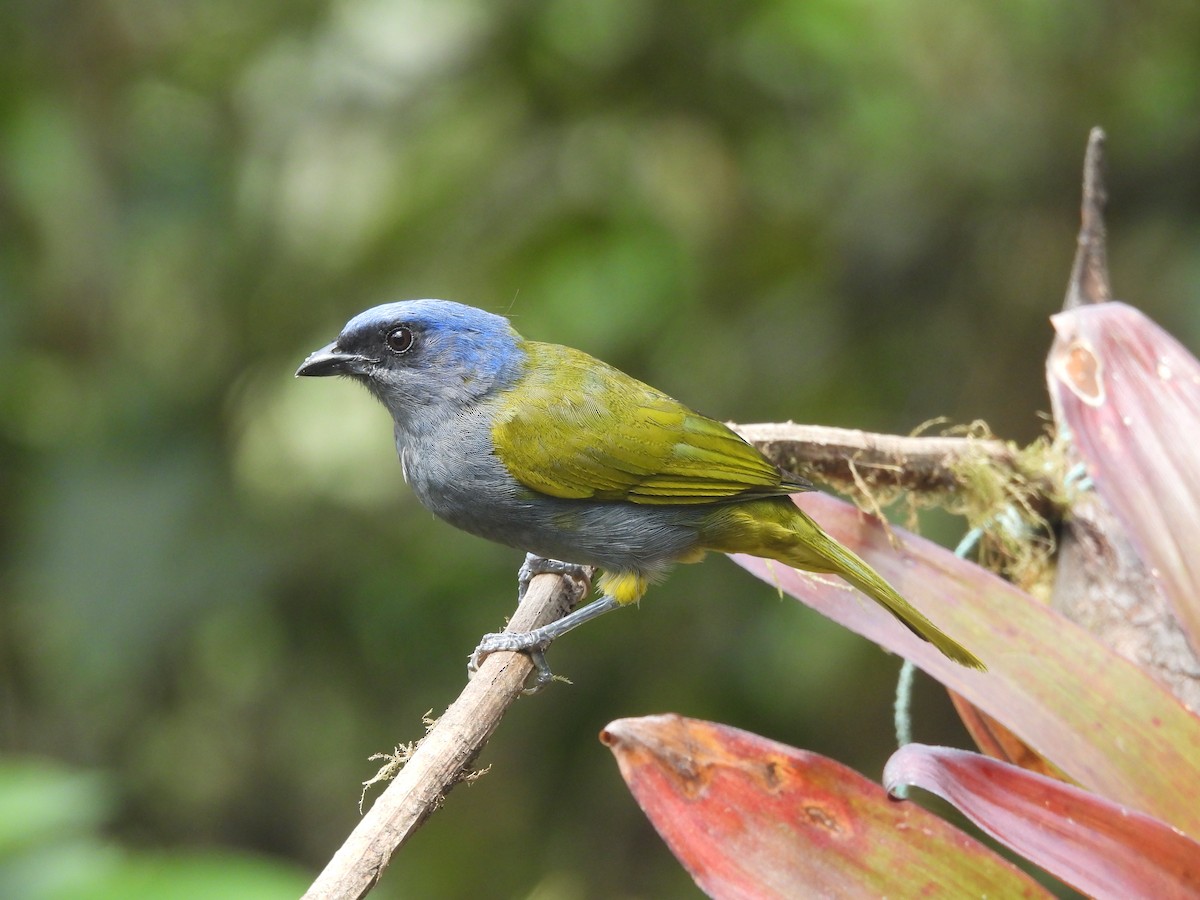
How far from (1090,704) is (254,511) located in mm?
3127

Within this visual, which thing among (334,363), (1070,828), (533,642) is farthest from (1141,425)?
(334,363)

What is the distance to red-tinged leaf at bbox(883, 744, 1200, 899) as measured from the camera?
1.67 metres

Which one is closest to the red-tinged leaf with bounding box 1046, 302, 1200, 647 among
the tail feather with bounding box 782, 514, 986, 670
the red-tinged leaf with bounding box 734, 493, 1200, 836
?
the red-tinged leaf with bounding box 734, 493, 1200, 836

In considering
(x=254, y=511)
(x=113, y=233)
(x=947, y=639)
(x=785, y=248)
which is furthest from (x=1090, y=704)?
(x=113, y=233)

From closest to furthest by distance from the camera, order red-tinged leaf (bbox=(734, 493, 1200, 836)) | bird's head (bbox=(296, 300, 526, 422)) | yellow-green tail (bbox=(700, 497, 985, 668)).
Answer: red-tinged leaf (bbox=(734, 493, 1200, 836)), yellow-green tail (bbox=(700, 497, 985, 668)), bird's head (bbox=(296, 300, 526, 422))

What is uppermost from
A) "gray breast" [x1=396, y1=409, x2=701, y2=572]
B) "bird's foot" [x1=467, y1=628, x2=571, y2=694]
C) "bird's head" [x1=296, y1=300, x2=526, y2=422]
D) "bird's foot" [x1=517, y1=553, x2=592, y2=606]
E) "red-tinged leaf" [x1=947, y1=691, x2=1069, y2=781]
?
"bird's head" [x1=296, y1=300, x2=526, y2=422]

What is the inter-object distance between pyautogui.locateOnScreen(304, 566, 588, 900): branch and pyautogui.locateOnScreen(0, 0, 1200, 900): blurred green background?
7.25 feet

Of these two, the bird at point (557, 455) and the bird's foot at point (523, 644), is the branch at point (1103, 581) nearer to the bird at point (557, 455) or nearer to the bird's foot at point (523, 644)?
the bird at point (557, 455)

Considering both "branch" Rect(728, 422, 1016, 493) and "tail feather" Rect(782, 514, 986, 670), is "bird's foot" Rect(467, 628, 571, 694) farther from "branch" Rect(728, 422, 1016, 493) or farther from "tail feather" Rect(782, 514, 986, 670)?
"branch" Rect(728, 422, 1016, 493)

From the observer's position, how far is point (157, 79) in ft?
15.6

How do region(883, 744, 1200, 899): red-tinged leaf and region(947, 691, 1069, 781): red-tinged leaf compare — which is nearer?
region(883, 744, 1200, 899): red-tinged leaf

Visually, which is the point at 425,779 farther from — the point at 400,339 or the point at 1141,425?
the point at 1141,425

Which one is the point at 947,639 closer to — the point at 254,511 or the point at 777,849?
the point at 777,849

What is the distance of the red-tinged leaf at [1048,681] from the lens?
1917mm
